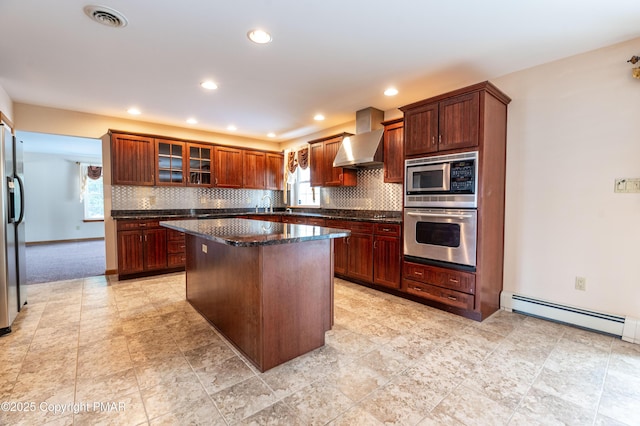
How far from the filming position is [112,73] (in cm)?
309

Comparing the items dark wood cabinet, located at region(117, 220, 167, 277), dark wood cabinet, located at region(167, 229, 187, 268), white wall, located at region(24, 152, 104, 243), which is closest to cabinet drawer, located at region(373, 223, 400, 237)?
dark wood cabinet, located at region(167, 229, 187, 268)

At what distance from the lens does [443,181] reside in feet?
9.86

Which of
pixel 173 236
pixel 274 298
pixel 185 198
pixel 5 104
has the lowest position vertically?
pixel 274 298

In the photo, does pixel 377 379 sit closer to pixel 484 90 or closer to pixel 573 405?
pixel 573 405

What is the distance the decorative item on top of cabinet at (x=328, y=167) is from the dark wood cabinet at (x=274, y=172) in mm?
1373

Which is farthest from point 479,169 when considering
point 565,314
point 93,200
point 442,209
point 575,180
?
point 93,200

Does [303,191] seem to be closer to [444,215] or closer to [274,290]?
[444,215]

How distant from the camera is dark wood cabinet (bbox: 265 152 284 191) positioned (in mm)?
6277

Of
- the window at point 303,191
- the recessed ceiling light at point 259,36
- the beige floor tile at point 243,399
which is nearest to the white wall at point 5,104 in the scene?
the recessed ceiling light at point 259,36

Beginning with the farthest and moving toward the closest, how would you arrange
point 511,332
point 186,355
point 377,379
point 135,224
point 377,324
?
1. point 135,224
2. point 377,324
3. point 511,332
4. point 186,355
5. point 377,379

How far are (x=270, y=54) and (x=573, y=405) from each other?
11.0 feet

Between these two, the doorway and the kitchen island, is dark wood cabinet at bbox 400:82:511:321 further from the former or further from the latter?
the doorway

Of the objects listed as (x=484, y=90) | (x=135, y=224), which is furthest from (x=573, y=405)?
(x=135, y=224)

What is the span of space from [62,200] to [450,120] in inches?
393
